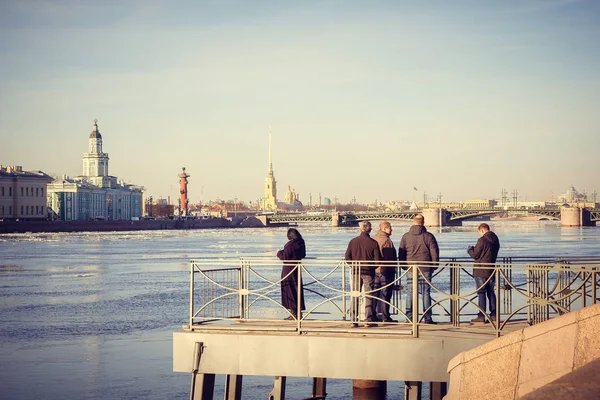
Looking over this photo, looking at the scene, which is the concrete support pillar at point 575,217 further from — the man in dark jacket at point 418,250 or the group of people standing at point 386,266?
the man in dark jacket at point 418,250

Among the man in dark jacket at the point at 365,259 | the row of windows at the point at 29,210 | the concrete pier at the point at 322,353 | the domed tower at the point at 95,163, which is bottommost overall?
the concrete pier at the point at 322,353

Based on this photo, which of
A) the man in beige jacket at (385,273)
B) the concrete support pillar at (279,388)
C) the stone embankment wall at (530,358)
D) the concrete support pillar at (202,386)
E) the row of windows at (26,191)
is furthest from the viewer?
the row of windows at (26,191)

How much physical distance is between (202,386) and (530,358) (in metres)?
3.97

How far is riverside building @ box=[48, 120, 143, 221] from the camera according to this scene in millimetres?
154250

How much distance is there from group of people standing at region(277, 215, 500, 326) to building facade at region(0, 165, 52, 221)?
119 meters

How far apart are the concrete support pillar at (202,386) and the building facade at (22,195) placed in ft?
394

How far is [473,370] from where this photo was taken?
7.41 m

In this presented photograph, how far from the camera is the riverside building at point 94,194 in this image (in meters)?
154

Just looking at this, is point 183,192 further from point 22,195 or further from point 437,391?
point 437,391

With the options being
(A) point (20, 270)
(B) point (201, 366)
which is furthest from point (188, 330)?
(A) point (20, 270)

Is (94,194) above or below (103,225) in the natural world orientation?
above

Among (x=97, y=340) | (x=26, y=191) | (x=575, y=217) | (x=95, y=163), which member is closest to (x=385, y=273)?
(x=97, y=340)

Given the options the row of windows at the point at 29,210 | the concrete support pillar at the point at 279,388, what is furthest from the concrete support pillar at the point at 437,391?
the row of windows at the point at 29,210

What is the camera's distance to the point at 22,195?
130 m
